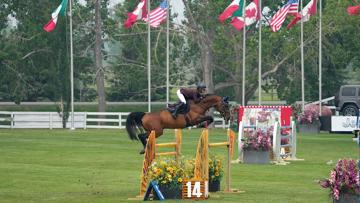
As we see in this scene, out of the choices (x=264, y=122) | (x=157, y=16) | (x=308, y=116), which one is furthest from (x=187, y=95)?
(x=308, y=116)

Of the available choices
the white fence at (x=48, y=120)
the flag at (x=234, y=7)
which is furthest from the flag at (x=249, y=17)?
the white fence at (x=48, y=120)

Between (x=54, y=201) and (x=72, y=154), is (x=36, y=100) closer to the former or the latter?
(x=72, y=154)

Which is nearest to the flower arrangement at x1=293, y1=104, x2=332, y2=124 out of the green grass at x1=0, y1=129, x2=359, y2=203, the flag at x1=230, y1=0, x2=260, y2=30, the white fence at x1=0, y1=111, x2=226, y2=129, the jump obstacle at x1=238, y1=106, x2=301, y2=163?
the flag at x1=230, y1=0, x2=260, y2=30

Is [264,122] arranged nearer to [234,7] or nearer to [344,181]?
[344,181]

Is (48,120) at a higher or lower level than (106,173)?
higher

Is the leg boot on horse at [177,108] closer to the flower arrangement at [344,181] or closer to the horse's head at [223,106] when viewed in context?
the horse's head at [223,106]

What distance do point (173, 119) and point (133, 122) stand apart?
1.21 meters

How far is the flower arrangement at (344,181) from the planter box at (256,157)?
14225mm

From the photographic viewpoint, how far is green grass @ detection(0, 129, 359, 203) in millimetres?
23719

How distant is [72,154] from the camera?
40.1m

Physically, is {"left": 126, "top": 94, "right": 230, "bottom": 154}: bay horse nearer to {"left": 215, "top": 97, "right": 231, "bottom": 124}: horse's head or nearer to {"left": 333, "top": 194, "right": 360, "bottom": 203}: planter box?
{"left": 215, "top": 97, "right": 231, "bottom": 124}: horse's head

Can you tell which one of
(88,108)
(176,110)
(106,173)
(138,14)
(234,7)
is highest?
(234,7)

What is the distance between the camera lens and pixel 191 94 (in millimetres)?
30000

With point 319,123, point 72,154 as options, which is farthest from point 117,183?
point 319,123
